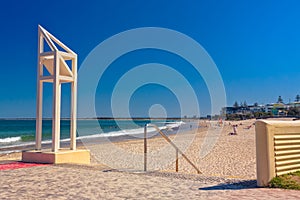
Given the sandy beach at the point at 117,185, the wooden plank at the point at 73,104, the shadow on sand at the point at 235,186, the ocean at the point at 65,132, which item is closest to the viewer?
the sandy beach at the point at 117,185

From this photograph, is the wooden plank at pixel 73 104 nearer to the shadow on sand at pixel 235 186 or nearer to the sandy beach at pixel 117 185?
the sandy beach at pixel 117 185

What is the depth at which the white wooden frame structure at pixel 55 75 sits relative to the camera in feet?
28.5

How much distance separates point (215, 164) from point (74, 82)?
20.0 feet

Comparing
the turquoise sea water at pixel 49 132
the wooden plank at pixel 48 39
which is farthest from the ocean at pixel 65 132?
the wooden plank at pixel 48 39

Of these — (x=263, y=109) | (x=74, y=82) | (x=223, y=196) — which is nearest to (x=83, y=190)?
(x=223, y=196)

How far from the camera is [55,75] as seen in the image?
8.66 metres

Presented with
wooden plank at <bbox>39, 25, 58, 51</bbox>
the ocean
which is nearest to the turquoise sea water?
the ocean

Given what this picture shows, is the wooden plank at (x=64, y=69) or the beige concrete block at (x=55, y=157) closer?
the beige concrete block at (x=55, y=157)

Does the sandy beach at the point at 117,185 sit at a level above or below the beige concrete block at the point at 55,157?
below

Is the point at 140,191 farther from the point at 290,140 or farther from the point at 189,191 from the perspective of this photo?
the point at 290,140

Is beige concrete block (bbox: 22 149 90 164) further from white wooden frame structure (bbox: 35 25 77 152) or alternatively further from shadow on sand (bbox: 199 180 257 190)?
shadow on sand (bbox: 199 180 257 190)

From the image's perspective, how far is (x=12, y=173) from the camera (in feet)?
22.9

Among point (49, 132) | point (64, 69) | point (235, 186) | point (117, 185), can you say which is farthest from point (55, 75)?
point (49, 132)

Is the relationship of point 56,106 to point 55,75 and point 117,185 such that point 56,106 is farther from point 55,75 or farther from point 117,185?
point 117,185
